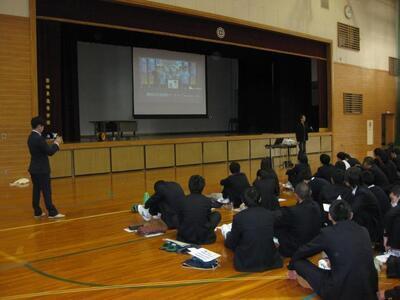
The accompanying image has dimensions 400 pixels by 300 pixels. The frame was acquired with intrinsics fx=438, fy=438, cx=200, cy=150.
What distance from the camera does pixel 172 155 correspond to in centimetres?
1209

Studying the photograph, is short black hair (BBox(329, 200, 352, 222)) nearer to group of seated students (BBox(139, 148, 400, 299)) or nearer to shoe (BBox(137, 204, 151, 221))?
group of seated students (BBox(139, 148, 400, 299))

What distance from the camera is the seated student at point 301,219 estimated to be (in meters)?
4.46

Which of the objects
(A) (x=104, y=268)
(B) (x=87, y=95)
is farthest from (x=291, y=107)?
(A) (x=104, y=268)

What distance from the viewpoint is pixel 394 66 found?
19812mm

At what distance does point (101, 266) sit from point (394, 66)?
61.6ft

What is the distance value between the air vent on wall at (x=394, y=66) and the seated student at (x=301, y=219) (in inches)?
681

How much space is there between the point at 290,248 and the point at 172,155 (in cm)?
769

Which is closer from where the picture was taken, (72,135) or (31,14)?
(31,14)

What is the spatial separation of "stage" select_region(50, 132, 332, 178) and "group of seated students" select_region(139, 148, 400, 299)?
4071 mm

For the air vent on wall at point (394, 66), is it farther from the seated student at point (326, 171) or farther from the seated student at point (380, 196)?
the seated student at point (380, 196)

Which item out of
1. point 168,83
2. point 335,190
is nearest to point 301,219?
point 335,190

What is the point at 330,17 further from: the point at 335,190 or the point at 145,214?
the point at 145,214

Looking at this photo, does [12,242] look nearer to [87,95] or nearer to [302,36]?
[87,95]

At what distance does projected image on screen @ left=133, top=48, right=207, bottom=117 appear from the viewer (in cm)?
1357
